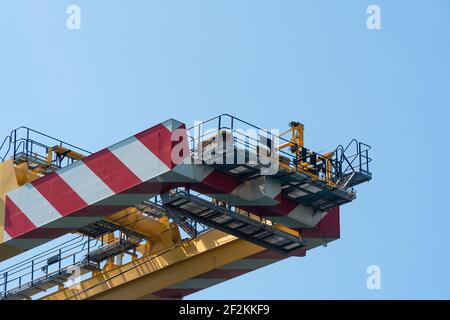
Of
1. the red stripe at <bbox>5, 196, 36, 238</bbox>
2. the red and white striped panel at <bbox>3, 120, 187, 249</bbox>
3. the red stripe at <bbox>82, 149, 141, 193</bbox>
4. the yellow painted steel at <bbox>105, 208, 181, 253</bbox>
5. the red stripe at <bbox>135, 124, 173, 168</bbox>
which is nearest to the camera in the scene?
the red stripe at <bbox>135, 124, 173, 168</bbox>

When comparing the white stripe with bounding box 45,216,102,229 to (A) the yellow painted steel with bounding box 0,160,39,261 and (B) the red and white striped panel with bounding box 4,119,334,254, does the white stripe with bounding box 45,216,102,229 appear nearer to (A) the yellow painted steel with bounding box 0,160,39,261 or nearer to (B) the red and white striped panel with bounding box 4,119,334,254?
(B) the red and white striped panel with bounding box 4,119,334,254

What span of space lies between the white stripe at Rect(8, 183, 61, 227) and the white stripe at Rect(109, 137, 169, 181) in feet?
5.07

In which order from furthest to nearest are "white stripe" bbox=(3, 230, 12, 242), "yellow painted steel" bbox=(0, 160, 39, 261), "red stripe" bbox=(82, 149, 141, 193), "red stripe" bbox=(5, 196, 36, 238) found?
"yellow painted steel" bbox=(0, 160, 39, 261)
"white stripe" bbox=(3, 230, 12, 242)
"red stripe" bbox=(5, 196, 36, 238)
"red stripe" bbox=(82, 149, 141, 193)

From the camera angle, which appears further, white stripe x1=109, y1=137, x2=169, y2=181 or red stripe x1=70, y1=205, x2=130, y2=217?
red stripe x1=70, y1=205, x2=130, y2=217

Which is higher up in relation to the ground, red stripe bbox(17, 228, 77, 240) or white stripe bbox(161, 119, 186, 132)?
white stripe bbox(161, 119, 186, 132)

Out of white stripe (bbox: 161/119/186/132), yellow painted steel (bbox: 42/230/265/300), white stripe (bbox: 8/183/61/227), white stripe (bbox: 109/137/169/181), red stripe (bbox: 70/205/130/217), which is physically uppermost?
white stripe (bbox: 161/119/186/132)

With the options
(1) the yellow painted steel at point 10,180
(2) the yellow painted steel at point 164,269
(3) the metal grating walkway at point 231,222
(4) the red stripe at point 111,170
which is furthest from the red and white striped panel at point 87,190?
(2) the yellow painted steel at point 164,269

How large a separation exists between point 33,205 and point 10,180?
3.36ft

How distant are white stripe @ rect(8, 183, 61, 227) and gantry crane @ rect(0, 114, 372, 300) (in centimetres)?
2

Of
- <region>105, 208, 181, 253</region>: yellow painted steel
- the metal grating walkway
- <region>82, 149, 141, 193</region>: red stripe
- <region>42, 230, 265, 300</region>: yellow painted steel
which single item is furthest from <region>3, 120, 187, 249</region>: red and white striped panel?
<region>42, 230, 265, 300</region>: yellow painted steel

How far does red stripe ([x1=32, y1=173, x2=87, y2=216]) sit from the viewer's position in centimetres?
2359

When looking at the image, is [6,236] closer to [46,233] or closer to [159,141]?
[46,233]

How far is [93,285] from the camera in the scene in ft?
92.0
